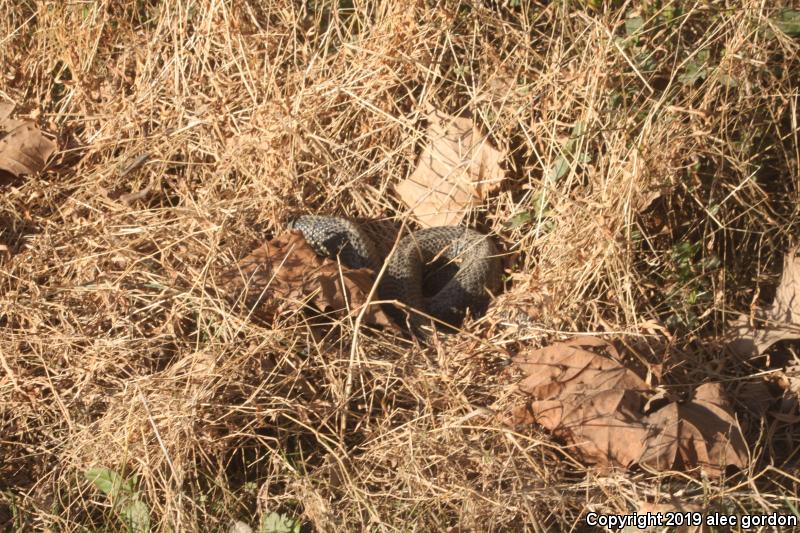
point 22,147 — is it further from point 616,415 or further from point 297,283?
point 616,415

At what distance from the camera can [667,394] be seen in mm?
3646

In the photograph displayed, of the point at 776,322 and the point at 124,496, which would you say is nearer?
the point at 124,496

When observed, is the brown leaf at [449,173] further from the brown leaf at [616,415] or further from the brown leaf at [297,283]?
the brown leaf at [616,415]

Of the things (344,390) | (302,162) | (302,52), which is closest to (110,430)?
(344,390)

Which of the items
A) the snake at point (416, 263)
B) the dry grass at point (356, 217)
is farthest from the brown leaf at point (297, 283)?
the snake at point (416, 263)

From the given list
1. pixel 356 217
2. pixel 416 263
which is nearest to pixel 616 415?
pixel 416 263

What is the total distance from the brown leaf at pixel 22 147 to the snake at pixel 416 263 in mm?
1339

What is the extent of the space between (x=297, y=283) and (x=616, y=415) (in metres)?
1.39

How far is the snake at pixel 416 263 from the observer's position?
185 inches

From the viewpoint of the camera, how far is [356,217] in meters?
4.97

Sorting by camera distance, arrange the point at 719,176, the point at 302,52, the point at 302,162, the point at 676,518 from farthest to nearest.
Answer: the point at 302,52
the point at 302,162
the point at 719,176
the point at 676,518

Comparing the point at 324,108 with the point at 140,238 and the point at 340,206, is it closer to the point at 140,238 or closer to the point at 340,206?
the point at 340,206

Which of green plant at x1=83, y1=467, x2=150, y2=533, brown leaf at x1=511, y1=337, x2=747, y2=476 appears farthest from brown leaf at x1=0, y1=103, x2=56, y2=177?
brown leaf at x1=511, y1=337, x2=747, y2=476

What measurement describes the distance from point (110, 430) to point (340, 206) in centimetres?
174
